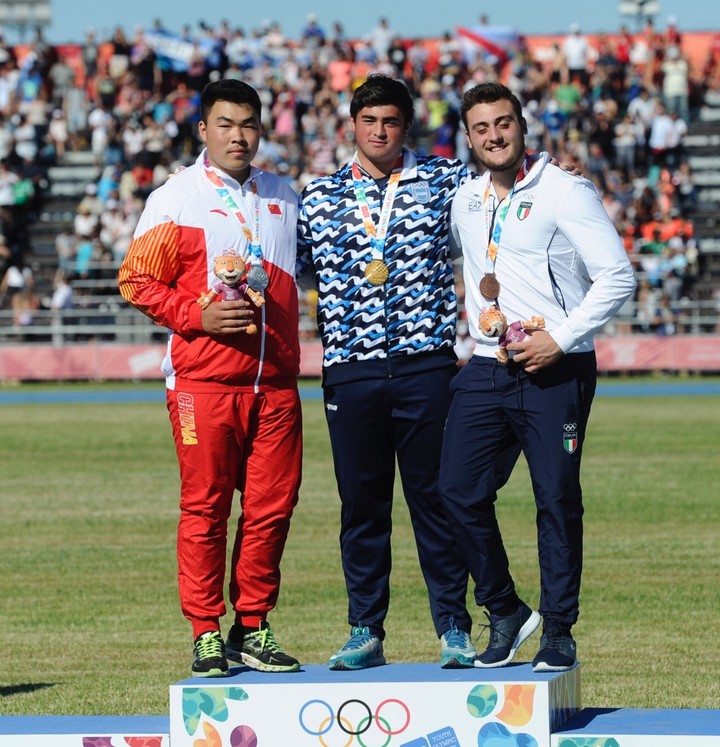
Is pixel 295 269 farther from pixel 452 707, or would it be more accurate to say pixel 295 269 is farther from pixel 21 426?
pixel 21 426

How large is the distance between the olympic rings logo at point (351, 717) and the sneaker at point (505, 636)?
1.76 ft

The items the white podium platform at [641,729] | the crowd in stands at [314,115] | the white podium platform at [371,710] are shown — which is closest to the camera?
the white podium platform at [641,729]

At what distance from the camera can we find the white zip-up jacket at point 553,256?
6172 millimetres

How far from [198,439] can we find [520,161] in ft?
5.42

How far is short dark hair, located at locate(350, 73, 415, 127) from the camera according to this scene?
6.54 m

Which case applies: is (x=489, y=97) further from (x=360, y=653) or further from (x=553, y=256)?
(x=360, y=653)

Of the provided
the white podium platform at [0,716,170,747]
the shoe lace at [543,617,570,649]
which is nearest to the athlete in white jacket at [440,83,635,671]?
the shoe lace at [543,617,570,649]

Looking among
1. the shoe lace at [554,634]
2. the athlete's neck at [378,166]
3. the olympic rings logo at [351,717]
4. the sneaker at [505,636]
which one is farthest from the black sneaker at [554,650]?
the athlete's neck at [378,166]

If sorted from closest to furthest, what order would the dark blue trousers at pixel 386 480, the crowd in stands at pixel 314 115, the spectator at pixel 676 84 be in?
the dark blue trousers at pixel 386 480 < the crowd in stands at pixel 314 115 < the spectator at pixel 676 84

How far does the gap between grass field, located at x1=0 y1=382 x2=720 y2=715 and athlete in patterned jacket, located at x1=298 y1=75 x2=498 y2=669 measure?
1.28m

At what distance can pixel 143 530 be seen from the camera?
1300cm

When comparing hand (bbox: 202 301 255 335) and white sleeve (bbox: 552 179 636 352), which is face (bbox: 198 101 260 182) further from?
white sleeve (bbox: 552 179 636 352)

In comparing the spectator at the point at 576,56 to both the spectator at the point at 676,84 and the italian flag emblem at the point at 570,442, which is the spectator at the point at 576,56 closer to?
the spectator at the point at 676,84

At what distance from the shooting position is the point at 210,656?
6.34m
